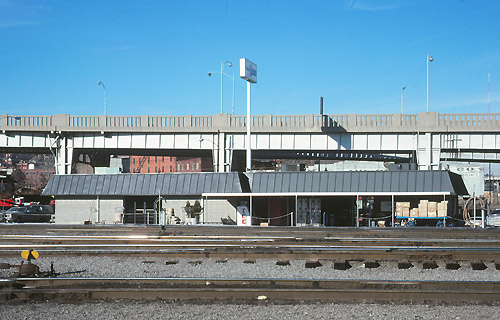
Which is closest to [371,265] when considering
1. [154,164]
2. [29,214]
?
[29,214]

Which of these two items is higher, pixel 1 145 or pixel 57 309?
pixel 1 145

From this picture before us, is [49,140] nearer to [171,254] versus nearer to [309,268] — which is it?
[171,254]

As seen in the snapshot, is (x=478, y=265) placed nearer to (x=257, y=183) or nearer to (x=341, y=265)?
(x=341, y=265)

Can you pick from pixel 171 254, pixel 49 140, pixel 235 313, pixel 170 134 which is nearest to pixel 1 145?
pixel 49 140

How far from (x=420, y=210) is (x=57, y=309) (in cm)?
3217

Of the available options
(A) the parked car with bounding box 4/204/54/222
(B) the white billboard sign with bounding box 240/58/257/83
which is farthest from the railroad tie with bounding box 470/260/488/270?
(B) the white billboard sign with bounding box 240/58/257/83

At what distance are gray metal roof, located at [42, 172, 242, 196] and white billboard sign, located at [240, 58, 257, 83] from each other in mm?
16432

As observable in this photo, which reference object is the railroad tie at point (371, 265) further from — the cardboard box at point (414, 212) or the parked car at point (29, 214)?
the parked car at point (29, 214)

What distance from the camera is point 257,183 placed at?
44281 millimetres

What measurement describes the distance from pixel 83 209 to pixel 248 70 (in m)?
21.8

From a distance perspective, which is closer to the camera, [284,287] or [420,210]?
[284,287]

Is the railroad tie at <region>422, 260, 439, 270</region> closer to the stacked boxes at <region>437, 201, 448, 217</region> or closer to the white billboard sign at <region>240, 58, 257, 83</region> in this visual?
the stacked boxes at <region>437, 201, 448, 217</region>

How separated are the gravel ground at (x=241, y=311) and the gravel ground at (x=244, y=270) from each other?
3608mm

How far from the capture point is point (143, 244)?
2228 cm
